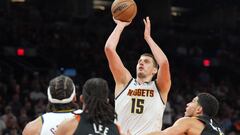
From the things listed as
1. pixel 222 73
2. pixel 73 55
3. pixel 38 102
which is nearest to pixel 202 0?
pixel 222 73

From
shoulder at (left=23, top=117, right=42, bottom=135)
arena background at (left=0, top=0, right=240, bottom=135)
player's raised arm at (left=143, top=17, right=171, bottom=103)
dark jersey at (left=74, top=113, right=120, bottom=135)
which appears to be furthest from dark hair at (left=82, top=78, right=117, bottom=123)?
arena background at (left=0, top=0, right=240, bottom=135)

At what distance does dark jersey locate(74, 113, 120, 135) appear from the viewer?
4770 mm

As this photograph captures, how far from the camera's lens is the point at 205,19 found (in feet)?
85.1

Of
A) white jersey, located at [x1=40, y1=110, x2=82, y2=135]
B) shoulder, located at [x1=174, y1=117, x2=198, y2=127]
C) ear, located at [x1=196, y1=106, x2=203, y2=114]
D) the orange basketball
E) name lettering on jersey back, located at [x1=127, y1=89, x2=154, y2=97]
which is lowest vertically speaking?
shoulder, located at [x1=174, y1=117, x2=198, y2=127]

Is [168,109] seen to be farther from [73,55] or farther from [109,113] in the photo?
[109,113]

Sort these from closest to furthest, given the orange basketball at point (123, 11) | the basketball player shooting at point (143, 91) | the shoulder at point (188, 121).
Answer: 1. the shoulder at point (188, 121)
2. the basketball player shooting at point (143, 91)
3. the orange basketball at point (123, 11)

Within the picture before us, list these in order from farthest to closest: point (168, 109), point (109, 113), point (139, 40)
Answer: point (139, 40) < point (168, 109) < point (109, 113)

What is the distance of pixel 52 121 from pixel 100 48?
49.5 ft

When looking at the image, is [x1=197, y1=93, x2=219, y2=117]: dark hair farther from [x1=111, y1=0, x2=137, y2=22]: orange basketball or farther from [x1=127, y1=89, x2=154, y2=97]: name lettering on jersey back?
[x1=111, y1=0, x2=137, y2=22]: orange basketball

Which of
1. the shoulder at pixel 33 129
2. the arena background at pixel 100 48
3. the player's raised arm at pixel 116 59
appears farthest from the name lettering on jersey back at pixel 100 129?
the arena background at pixel 100 48

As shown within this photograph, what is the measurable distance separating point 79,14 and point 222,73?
5379mm

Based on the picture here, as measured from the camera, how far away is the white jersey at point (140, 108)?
6949 millimetres

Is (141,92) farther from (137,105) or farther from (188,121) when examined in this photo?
(188,121)

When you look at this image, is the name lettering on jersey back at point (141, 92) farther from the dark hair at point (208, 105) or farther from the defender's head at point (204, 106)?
the dark hair at point (208, 105)
